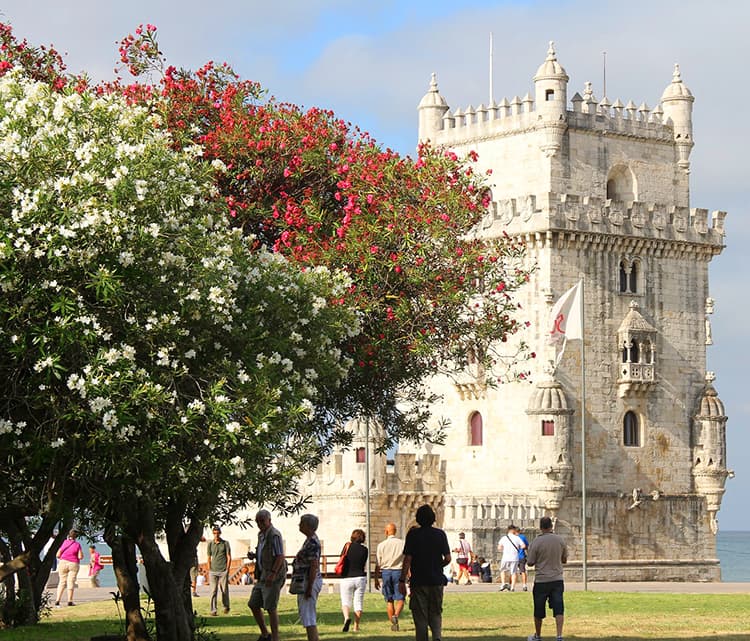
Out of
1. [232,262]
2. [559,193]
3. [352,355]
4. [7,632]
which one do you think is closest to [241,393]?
[232,262]

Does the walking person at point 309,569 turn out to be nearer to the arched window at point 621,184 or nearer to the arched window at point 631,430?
the arched window at point 631,430

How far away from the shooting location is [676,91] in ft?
224

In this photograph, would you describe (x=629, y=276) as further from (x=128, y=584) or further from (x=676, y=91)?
(x=128, y=584)

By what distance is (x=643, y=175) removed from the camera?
66688mm

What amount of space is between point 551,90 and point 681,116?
6872 mm

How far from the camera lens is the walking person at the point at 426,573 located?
71.7ft

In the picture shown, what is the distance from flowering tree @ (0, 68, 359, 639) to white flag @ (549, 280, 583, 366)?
127 ft

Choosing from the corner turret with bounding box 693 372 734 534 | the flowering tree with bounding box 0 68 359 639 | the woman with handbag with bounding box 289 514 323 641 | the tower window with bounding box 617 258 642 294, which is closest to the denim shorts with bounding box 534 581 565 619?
the woman with handbag with bounding box 289 514 323 641

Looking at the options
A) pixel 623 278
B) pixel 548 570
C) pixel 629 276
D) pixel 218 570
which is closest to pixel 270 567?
pixel 548 570

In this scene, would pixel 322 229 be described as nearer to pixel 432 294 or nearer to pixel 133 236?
pixel 432 294

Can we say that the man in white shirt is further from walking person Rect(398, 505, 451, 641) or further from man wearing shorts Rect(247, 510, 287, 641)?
walking person Rect(398, 505, 451, 641)

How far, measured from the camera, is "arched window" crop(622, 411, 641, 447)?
63.3 m

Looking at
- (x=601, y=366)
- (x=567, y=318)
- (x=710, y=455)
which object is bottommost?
(x=710, y=455)

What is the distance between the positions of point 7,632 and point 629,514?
1517 inches
